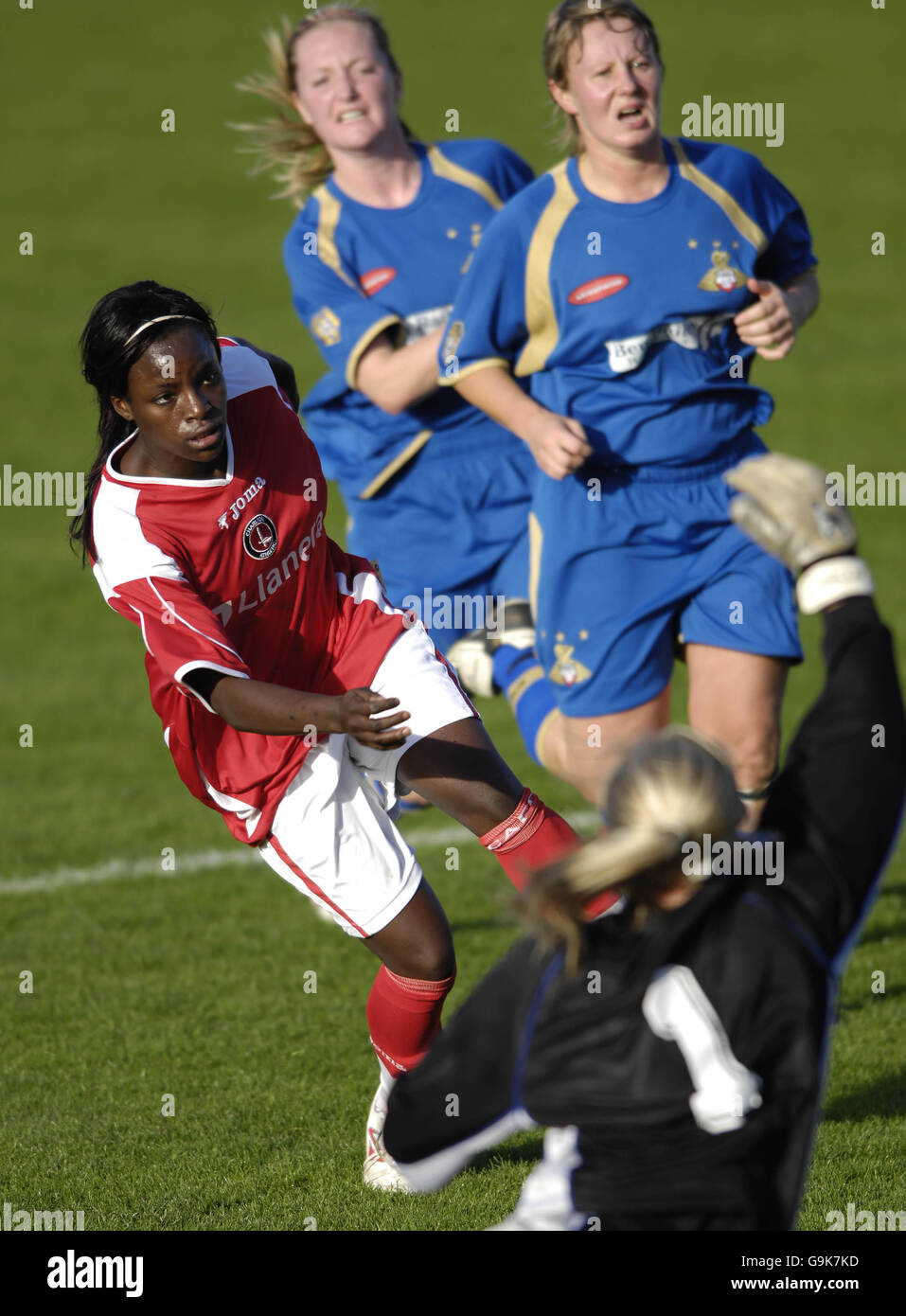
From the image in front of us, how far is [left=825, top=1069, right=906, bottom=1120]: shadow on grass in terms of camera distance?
183 inches

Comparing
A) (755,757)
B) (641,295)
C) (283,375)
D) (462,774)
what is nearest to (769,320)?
(641,295)

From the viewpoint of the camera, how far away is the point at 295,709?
11.5ft

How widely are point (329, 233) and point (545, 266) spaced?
1388mm

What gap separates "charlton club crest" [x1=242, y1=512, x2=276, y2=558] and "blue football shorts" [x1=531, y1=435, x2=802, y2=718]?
1.28m

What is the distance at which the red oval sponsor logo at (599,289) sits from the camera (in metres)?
4.88

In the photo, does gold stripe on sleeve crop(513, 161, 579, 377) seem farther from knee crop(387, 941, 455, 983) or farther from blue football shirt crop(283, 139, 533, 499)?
knee crop(387, 941, 455, 983)

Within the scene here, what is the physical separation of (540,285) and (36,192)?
791 inches

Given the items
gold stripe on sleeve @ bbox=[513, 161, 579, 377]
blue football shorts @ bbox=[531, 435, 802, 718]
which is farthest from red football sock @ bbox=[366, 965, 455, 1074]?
gold stripe on sleeve @ bbox=[513, 161, 579, 377]

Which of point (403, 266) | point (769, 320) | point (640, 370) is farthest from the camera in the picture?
point (403, 266)

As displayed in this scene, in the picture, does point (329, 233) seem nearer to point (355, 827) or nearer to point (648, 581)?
point (648, 581)

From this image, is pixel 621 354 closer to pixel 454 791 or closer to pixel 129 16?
pixel 454 791

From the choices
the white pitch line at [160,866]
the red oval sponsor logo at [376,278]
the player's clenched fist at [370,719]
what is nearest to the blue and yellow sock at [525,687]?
the white pitch line at [160,866]

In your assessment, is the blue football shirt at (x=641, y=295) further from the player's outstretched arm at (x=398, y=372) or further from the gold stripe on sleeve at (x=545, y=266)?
the player's outstretched arm at (x=398, y=372)
